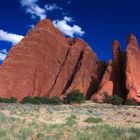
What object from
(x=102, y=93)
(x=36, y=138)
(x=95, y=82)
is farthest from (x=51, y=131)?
(x=95, y=82)

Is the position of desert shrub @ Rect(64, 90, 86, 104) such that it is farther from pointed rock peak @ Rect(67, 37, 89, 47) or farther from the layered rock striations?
pointed rock peak @ Rect(67, 37, 89, 47)

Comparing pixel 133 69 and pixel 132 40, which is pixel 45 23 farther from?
pixel 133 69

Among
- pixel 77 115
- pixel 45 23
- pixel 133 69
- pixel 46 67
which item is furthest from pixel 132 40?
pixel 77 115

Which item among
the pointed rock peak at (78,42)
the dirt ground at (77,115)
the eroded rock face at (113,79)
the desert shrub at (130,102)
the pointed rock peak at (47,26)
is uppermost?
the pointed rock peak at (47,26)

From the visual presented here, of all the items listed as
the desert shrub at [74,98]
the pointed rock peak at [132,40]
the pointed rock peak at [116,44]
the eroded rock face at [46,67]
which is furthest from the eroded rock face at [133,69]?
the eroded rock face at [46,67]

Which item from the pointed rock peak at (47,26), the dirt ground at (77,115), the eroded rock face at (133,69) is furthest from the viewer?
the pointed rock peak at (47,26)

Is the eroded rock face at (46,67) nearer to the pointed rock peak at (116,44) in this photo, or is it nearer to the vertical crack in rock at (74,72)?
the vertical crack in rock at (74,72)

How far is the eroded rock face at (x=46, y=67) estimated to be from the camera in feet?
269

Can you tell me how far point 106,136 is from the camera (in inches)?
571

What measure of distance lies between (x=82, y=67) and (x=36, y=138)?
239 feet

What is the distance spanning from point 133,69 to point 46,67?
2382cm

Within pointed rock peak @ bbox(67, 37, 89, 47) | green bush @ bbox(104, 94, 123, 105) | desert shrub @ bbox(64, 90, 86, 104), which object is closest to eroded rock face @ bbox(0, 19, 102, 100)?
pointed rock peak @ bbox(67, 37, 89, 47)

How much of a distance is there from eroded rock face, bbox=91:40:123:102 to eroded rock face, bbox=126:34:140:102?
3597 mm

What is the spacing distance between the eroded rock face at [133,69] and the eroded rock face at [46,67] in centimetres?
1124
